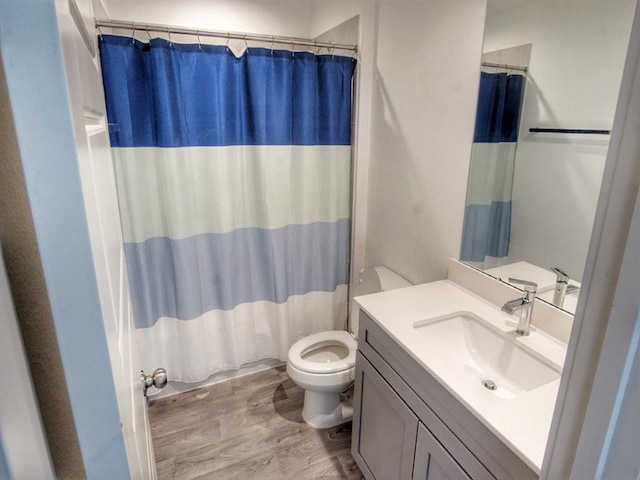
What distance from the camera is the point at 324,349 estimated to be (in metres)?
2.15

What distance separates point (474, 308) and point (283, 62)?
1539 millimetres

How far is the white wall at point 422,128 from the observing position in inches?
60.9

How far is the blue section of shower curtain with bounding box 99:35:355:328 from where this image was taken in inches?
67.9

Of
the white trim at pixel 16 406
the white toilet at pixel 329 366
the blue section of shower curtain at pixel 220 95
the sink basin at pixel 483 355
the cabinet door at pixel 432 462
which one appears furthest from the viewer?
the white toilet at pixel 329 366

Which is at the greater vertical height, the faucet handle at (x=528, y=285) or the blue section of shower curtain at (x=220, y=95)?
the blue section of shower curtain at (x=220, y=95)

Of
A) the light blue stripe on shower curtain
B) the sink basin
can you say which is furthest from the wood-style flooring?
the sink basin

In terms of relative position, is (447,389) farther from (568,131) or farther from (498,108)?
(498,108)

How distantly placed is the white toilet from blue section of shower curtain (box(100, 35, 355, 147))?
88cm

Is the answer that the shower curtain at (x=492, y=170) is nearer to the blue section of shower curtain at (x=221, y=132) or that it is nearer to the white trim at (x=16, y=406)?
the blue section of shower curtain at (x=221, y=132)

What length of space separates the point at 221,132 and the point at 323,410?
1.59 meters

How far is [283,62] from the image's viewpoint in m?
1.92

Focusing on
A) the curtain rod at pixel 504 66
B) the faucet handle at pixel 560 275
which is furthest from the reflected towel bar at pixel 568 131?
the faucet handle at pixel 560 275

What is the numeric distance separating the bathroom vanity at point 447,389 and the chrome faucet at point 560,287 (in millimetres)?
134

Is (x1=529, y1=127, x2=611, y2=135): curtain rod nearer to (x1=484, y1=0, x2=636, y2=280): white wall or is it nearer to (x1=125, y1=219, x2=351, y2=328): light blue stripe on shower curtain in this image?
(x1=484, y1=0, x2=636, y2=280): white wall
